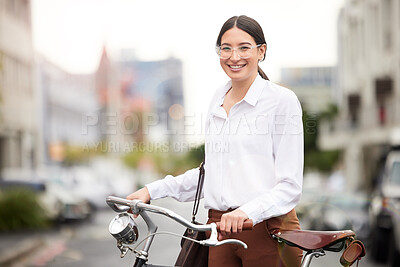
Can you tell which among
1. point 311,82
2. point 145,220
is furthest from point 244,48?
point 311,82

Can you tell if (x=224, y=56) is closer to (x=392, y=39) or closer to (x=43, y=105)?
(x=392, y=39)

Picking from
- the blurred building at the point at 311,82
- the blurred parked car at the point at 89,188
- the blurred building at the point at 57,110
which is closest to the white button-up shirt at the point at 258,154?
the blurred parked car at the point at 89,188

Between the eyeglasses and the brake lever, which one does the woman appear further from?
the brake lever

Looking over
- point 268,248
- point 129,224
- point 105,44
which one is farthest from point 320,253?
point 105,44

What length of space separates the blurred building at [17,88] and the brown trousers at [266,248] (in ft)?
102

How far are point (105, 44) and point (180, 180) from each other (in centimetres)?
16793

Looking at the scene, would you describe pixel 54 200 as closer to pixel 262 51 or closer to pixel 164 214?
pixel 262 51

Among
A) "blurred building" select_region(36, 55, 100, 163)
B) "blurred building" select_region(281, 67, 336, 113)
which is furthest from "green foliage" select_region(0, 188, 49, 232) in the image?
"blurred building" select_region(281, 67, 336, 113)

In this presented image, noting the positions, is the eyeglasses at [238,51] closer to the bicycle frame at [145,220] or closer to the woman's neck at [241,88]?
the woman's neck at [241,88]

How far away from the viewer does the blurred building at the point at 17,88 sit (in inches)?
1344

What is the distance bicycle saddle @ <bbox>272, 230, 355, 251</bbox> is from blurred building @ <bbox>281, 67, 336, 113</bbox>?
279ft

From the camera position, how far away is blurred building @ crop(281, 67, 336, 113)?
9525 centimetres

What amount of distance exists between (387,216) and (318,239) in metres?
7.67

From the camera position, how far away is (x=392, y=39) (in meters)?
30.8
